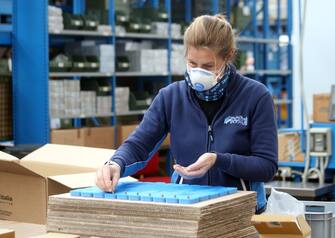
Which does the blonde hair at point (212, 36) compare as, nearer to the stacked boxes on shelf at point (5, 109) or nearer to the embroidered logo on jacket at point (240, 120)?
the embroidered logo on jacket at point (240, 120)

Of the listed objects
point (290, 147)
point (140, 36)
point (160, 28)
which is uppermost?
point (160, 28)

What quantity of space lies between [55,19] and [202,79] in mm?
5178

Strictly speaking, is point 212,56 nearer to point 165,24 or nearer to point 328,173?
point 328,173

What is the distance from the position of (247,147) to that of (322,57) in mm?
3098

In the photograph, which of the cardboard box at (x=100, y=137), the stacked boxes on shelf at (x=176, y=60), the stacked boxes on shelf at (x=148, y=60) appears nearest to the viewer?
the cardboard box at (x=100, y=137)

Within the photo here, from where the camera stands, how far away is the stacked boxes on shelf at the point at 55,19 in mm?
6945

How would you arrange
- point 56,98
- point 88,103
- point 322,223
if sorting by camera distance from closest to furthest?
1. point 322,223
2. point 56,98
3. point 88,103

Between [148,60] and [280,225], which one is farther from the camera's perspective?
[148,60]

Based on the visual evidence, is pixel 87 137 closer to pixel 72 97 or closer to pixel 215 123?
pixel 72 97

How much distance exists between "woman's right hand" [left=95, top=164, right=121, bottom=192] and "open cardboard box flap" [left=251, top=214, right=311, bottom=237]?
42 cm

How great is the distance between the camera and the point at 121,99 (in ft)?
26.3

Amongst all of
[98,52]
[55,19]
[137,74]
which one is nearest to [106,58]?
[98,52]

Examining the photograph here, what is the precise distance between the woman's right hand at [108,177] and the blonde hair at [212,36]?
0.44 m

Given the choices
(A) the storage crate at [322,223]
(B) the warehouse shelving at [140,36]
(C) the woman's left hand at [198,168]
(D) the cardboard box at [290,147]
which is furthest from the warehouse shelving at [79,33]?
(C) the woman's left hand at [198,168]
